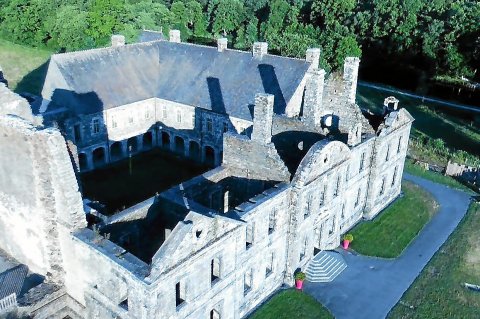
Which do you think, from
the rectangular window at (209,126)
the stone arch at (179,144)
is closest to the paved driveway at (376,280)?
the rectangular window at (209,126)

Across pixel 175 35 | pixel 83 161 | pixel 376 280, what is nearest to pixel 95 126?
pixel 83 161

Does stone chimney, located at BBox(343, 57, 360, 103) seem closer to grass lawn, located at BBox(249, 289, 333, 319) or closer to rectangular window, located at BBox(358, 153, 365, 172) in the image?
rectangular window, located at BBox(358, 153, 365, 172)

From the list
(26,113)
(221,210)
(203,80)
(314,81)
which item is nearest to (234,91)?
(203,80)

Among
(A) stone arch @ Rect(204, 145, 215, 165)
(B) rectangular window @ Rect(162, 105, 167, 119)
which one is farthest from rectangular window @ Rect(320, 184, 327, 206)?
(B) rectangular window @ Rect(162, 105, 167, 119)

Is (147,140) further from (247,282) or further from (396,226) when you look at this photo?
(396,226)

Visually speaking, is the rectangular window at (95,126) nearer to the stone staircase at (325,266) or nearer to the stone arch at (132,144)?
the stone arch at (132,144)

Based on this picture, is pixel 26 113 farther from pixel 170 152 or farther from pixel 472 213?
pixel 472 213

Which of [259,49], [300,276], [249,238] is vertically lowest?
[300,276]
